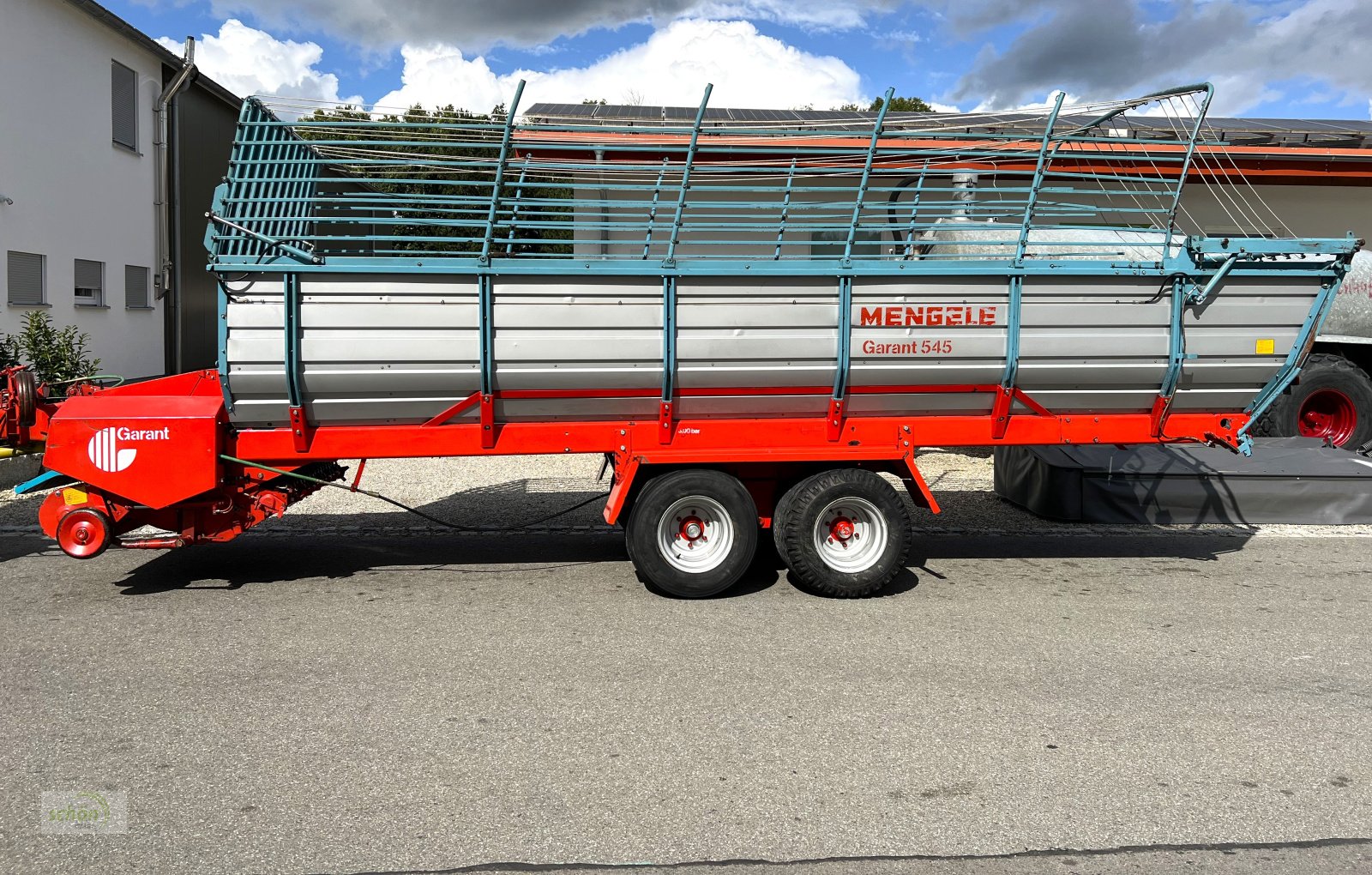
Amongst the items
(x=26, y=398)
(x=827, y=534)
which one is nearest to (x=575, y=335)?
(x=827, y=534)

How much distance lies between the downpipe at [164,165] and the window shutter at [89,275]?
1482 mm

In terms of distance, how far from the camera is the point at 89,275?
53.4 ft

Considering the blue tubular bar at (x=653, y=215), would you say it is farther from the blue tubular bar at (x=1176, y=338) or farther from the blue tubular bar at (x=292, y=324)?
the blue tubular bar at (x=1176, y=338)

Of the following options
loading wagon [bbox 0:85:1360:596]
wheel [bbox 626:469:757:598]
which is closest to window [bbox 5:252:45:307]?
loading wagon [bbox 0:85:1360:596]

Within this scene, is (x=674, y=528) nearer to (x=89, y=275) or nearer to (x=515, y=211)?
(x=515, y=211)

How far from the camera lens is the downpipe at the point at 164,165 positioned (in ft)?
58.1

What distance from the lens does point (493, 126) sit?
21.8 ft

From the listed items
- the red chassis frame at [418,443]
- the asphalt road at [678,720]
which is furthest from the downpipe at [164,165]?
the red chassis frame at [418,443]

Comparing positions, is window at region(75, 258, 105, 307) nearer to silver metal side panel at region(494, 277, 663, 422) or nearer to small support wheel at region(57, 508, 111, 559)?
small support wheel at region(57, 508, 111, 559)

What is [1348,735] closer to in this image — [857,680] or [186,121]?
[857,680]

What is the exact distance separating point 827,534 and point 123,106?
1513cm

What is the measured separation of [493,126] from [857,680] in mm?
3955

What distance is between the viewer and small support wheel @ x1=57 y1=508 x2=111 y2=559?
257 inches

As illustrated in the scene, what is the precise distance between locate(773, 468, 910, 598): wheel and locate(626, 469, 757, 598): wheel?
24cm
